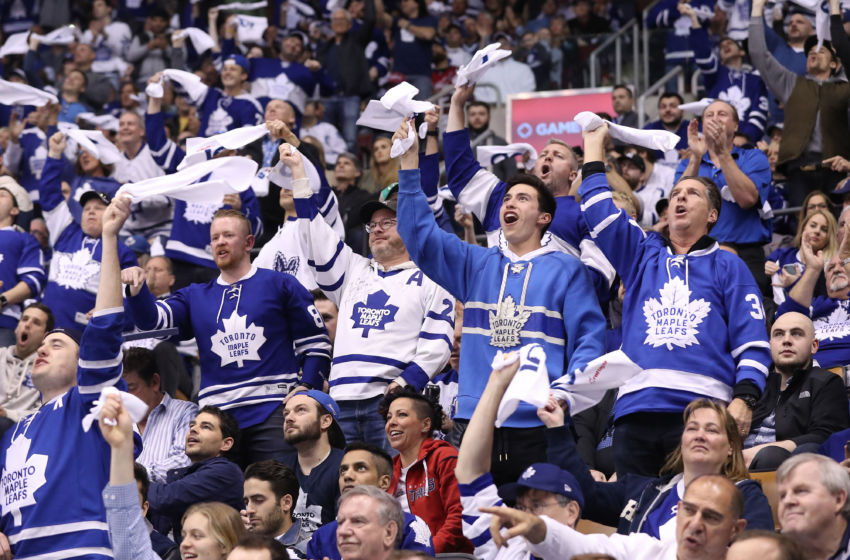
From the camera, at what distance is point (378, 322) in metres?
7.35

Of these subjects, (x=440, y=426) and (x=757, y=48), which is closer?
(x=440, y=426)

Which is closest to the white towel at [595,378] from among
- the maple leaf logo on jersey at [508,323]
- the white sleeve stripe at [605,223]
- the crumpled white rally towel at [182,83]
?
the maple leaf logo on jersey at [508,323]

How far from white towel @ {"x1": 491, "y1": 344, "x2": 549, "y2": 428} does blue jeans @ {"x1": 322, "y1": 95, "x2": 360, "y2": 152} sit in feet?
29.5

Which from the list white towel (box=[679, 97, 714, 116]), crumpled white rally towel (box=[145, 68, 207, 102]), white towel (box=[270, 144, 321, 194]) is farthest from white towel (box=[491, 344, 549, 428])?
crumpled white rally towel (box=[145, 68, 207, 102])

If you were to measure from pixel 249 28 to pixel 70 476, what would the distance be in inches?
368

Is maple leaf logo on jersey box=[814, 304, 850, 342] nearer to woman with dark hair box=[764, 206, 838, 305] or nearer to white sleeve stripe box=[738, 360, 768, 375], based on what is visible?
woman with dark hair box=[764, 206, 838, 305]

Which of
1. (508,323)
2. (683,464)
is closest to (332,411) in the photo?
(508,323)

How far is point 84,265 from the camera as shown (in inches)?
381

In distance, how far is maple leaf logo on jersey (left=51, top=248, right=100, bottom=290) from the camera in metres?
9.61

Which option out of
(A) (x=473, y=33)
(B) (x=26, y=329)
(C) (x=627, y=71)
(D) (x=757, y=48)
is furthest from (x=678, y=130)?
(B) (x=26, y=329)

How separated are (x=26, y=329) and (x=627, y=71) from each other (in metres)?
7.46

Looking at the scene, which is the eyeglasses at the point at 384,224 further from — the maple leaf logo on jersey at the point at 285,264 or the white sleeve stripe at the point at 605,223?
the white sleeve stripe at the point at 605,223

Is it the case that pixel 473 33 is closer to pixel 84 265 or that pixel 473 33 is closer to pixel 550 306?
pixel 84 265

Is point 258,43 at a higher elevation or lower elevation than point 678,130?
higher
